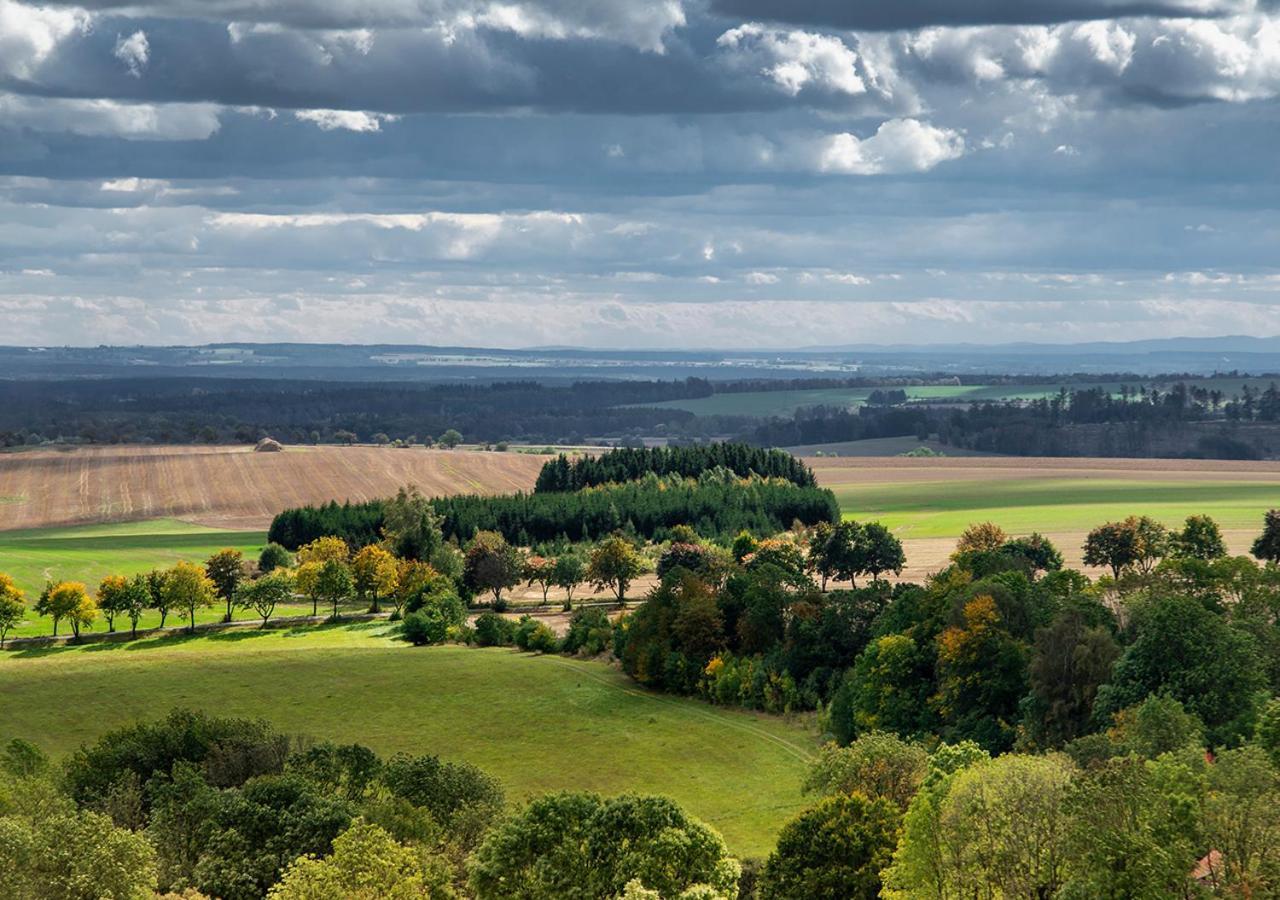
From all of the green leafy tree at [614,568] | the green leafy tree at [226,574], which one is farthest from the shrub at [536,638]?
the green leafy tree at [226,574]

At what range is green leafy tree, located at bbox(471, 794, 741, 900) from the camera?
197 feet

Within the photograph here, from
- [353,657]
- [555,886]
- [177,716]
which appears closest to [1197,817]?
[555,886]

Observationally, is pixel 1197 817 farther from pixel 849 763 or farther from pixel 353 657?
pixel 353 657

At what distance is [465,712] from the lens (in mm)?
111125

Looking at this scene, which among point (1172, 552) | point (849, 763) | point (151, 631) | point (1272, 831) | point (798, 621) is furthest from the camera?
point (1172, 552)

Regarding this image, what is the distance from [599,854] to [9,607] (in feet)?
311

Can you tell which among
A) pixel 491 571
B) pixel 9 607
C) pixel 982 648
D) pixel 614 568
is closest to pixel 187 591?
pixel 9 607

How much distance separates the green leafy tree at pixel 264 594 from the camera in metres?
150

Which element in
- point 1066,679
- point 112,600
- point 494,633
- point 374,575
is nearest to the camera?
point 1066,679

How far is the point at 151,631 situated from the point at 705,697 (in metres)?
54.8

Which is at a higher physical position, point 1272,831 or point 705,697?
point 1272,831

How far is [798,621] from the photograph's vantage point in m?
118

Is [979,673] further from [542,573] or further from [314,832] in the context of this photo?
[542,573]

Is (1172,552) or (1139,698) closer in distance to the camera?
(1139,698)
